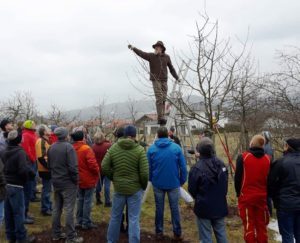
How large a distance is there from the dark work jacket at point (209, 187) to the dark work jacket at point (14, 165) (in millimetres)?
2513

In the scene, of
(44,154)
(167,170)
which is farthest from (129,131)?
(44,154)

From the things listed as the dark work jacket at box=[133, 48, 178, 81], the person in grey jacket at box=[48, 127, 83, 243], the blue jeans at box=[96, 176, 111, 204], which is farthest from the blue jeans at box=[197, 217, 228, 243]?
the dark work jacket at box=[133, 48, 178, 81]

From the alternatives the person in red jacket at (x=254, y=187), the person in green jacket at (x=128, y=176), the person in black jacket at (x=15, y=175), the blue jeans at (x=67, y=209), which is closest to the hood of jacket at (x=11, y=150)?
the person in black jacket at (x=15, y=175)

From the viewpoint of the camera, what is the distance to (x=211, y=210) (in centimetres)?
488

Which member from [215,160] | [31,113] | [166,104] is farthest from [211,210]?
[31,113]

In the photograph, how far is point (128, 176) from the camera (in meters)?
5.39

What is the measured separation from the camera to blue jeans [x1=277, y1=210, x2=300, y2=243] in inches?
199

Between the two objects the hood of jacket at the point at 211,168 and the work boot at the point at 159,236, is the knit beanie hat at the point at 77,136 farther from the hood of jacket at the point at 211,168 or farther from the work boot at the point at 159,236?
the hood of jacket at the point at 211,168

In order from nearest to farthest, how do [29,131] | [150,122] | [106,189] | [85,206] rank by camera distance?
1. [85,206]
2. [29,131]
3. [106,189]
4. [150,122]

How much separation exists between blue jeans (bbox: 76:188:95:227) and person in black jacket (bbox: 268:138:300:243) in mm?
3101

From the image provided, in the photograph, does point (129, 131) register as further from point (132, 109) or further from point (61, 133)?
point (132, 109)

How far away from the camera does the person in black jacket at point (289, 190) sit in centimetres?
500

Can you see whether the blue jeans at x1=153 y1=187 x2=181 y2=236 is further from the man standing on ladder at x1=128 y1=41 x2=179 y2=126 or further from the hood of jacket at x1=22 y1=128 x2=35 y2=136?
the hood of jacket at x1=22 y1=128 x2=35 y2=136

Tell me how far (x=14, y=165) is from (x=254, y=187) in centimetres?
359
